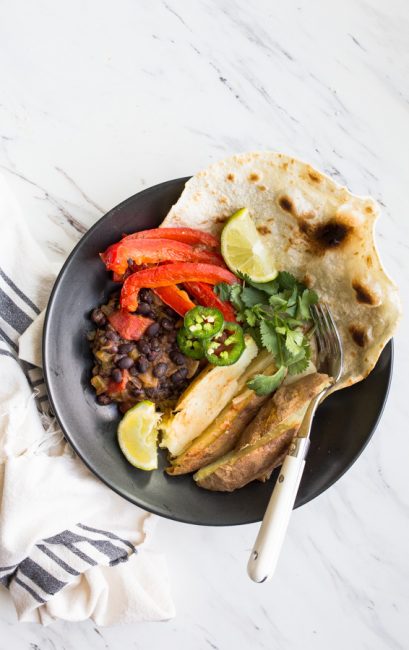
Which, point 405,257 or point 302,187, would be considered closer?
point 302,187

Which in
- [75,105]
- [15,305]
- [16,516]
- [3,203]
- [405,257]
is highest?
[405,257]

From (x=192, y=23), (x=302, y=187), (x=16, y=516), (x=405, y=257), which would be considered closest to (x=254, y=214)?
(x=302, y=187)

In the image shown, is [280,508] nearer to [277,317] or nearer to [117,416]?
[277,317]

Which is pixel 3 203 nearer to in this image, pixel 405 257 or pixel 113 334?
pixel 113 334

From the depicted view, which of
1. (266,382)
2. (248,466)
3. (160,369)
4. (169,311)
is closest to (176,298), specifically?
(169,311)

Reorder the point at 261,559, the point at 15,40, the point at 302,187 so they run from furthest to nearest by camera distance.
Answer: the point at 15,40 → the point at 302,187 → the point at 261,559

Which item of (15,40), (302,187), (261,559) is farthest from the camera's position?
(15,40)

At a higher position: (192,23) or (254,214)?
(192,23)
